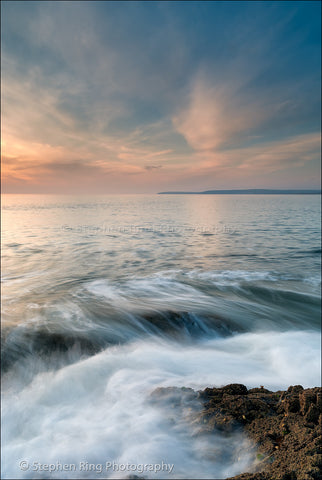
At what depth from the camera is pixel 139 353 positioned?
691cm

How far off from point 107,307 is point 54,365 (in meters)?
3.64

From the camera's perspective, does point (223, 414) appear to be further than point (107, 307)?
No

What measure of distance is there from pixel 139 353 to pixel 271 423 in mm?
4302

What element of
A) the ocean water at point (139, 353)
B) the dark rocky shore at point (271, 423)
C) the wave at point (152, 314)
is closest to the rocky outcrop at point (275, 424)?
the dark rocky shore at point (271, 423)

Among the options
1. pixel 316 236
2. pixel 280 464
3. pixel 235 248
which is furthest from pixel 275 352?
pixel 316 236

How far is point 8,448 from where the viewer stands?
4297mm

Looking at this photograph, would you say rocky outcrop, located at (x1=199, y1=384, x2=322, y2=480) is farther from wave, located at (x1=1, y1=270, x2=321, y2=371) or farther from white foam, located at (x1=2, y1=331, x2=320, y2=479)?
wave, located at (x1=1, y1=270, x2=321, y2=371)

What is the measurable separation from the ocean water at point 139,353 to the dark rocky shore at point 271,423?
130 mm

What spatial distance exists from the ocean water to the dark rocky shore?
0.13 m

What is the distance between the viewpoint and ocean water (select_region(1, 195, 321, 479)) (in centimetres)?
362

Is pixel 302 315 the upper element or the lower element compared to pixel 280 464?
lower

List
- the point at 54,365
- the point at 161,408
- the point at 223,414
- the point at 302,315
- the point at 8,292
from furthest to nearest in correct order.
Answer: the point at 8,292 < the point at 302,315 < the point at 54,365 < the point at 161,408 < the point at 223,414

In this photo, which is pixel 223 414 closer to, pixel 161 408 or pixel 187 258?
pixel 161 408

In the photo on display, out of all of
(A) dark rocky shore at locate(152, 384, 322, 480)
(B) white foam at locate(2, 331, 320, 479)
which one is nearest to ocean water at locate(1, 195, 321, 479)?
(B) white foam at locate(2, 331, 320, 479)
